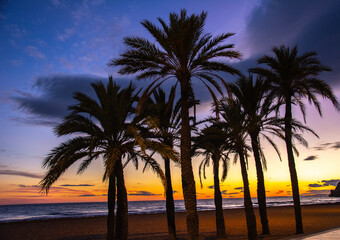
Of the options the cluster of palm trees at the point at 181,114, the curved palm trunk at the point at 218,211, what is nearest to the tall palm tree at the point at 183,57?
the cluster of palm trees at the point at 181,114

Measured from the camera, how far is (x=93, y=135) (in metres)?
13.2

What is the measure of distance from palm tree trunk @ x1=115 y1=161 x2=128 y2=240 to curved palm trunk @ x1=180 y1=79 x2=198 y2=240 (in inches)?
146

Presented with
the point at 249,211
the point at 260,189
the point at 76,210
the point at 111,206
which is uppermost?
the point at 260,189

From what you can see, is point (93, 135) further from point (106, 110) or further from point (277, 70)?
point (277, 70)

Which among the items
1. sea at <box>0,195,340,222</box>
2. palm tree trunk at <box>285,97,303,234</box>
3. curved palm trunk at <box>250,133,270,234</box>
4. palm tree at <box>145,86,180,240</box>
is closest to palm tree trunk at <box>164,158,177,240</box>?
palm tree at <box>145,86,180,240</box>

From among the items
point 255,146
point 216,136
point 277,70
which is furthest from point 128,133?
point 277,70

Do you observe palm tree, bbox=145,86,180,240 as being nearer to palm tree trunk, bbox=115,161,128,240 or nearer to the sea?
palm tree trunk, bbox=115,161,128,240

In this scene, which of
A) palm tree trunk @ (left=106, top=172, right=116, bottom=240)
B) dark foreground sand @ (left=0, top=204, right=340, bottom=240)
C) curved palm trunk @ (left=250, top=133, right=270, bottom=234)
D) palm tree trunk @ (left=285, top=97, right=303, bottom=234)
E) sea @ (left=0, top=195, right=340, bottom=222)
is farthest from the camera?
sea @ (left=0, top=195, right=340, bottom=222)

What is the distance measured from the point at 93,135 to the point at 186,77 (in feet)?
18.2

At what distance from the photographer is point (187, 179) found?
11594mm

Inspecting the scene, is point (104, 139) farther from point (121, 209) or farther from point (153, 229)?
point (153, 229)

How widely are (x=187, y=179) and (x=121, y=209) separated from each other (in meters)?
4.24

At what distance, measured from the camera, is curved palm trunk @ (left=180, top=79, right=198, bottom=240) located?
1118cm

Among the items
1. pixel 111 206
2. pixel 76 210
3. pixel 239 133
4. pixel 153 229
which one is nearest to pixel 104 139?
pixel 111 206
